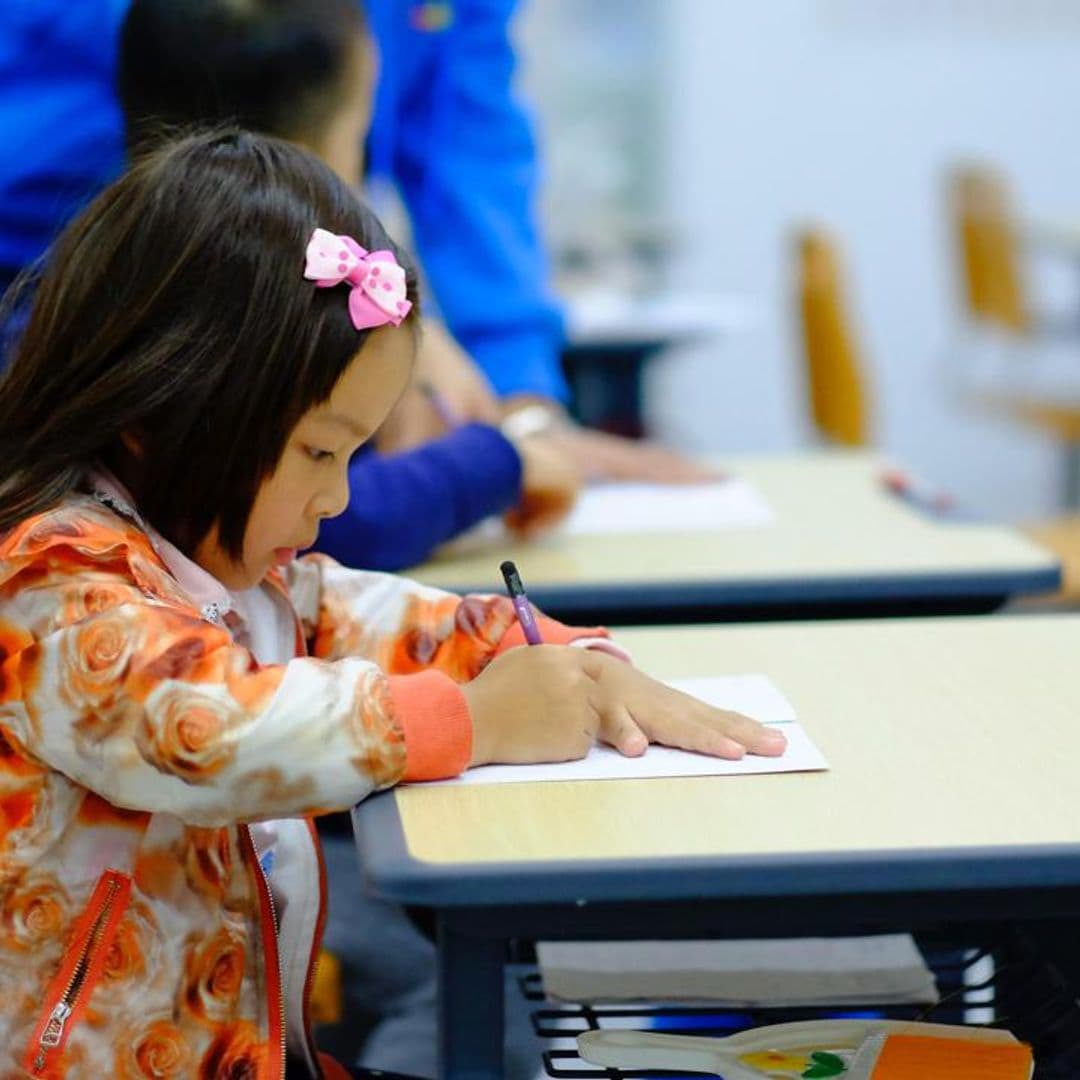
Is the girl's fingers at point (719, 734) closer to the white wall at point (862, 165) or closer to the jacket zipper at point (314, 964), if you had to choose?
the jacket zipper at point (314, 964)

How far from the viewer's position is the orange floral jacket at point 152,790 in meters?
0.93

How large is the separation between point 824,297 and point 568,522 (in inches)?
55.6

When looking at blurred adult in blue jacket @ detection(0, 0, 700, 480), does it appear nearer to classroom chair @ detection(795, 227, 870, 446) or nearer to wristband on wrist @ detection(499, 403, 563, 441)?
wristband on wrist @ detection(499, 403, 563, 441)

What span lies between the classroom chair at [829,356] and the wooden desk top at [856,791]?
1795mm

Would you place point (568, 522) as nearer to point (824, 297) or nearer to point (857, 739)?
point (857, 739)

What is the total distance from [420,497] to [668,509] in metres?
0.39

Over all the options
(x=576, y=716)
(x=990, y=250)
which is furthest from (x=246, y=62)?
(x=990, y=250)

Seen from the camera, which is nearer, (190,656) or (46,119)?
(190,656)

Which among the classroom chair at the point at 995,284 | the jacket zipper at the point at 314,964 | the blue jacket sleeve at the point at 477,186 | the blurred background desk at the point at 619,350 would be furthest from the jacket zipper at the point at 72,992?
the classroom chair at the point at 995,284

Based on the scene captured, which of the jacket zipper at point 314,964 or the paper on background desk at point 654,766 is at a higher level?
the paper on background desk at point 654,766

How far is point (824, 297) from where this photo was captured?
308cm

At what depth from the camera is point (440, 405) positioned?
187cm

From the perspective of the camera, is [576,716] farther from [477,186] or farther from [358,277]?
[477,186]

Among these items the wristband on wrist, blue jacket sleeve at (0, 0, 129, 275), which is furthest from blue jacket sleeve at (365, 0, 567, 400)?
blue jacket sleeve at (0, 0, 129, 275)
